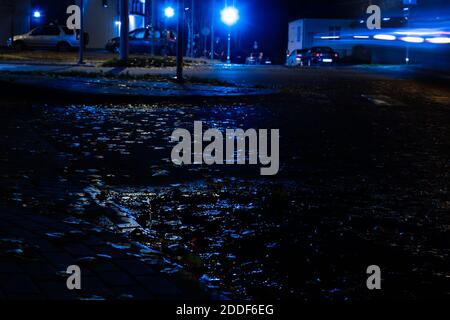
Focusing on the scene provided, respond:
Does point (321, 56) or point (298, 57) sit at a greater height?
point (321, 56)

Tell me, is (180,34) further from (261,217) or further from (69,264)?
(69,264)

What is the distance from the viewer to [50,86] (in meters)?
16.3

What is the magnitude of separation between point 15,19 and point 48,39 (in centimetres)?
1181

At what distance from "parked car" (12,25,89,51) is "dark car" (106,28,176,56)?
2.54 meters

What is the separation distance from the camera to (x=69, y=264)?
4.58 meters

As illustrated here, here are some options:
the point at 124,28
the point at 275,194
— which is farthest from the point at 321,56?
the point at 275,194

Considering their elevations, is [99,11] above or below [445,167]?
above

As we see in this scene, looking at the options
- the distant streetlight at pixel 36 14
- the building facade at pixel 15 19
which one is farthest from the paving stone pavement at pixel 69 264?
the distant streetlight at pixel 36 14

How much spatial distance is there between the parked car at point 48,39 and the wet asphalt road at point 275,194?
3363cm

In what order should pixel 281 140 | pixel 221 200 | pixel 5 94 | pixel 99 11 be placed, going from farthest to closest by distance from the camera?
pixel 99 11 < pixel 5 94 < pixel 281 140 < pixel 221 200

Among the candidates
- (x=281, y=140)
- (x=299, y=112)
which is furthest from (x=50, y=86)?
(x=281, y=140)

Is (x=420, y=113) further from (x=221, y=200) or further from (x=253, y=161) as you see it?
(x=221, y=200)

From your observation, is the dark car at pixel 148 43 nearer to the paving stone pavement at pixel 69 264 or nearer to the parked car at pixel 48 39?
the parked car at pixel 48 39

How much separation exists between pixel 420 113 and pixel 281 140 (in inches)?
211
